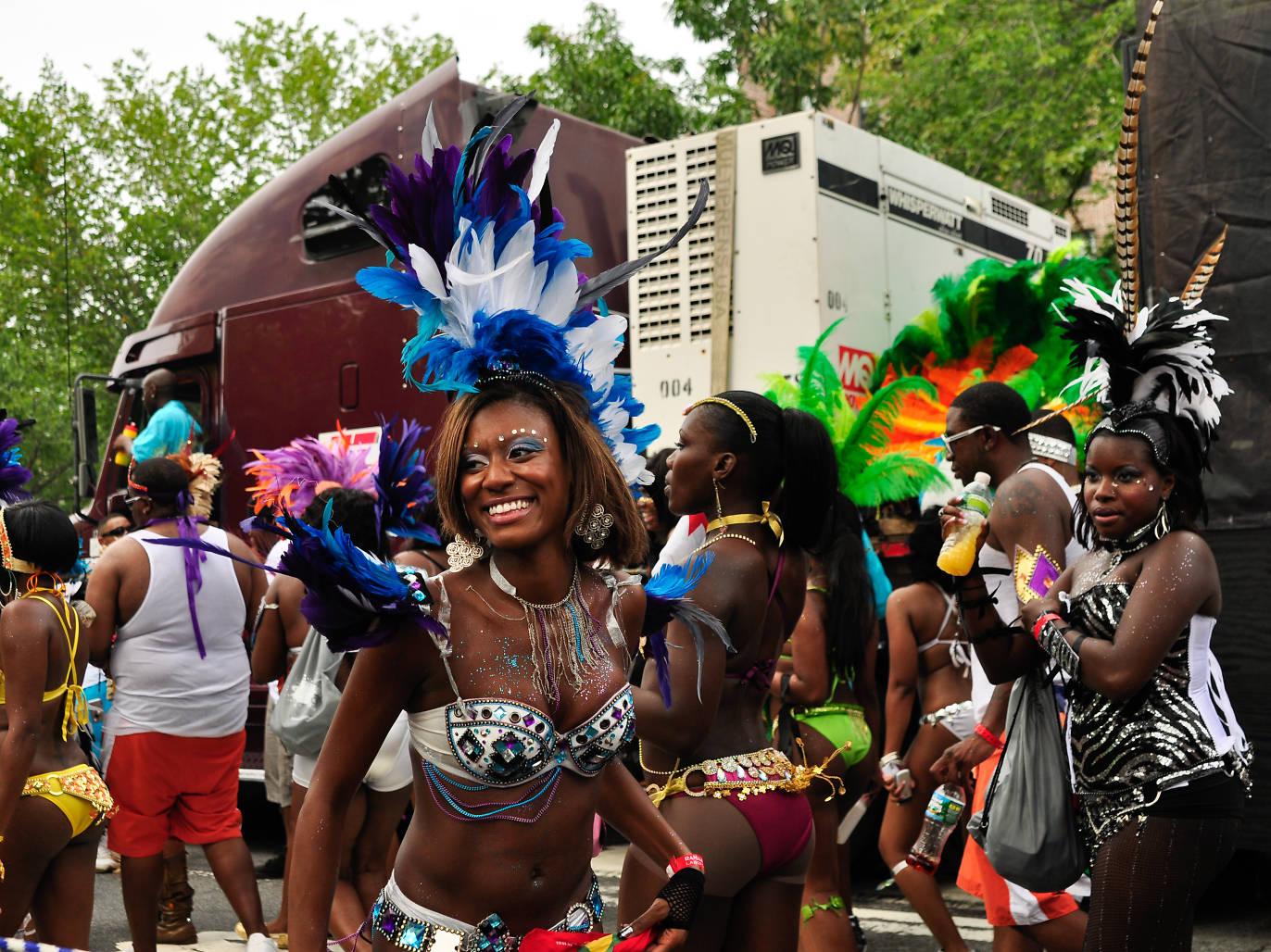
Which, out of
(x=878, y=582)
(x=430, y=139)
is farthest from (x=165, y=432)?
(x=430, y=139)

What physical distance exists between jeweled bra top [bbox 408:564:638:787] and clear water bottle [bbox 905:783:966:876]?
2.69 m

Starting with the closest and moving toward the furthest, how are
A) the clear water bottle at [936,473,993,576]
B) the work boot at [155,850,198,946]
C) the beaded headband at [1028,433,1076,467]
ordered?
the clear water bottle at [936,473,993,576], the beaded headband at [1028,433,1076,467], the work boot at [155,850,198,946]

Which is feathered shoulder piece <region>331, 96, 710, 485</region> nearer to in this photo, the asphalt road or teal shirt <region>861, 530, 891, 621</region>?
teal shirt <region>861, 530, 891, 621</region>

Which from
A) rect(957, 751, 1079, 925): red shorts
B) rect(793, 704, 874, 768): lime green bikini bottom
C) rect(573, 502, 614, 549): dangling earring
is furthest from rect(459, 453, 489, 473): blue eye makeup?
rect(793, 704, 874, 768): lime green bikini bottom

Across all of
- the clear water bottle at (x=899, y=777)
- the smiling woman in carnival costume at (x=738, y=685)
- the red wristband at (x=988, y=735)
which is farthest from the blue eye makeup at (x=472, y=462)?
the clear water bottle at (x=899, y=777)

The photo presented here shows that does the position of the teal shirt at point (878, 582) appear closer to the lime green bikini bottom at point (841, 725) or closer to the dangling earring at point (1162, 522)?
the lime green bikini bottom at point (841, 725)

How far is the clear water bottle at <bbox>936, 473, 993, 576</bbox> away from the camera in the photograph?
12.6ft

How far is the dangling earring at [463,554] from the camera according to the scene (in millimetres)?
2504

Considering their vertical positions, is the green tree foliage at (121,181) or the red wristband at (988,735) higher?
the green tree foliage at (121,181)

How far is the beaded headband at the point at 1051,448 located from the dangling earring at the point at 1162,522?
51.1 inches

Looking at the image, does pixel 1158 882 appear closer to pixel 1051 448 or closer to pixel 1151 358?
pixel 1151 358

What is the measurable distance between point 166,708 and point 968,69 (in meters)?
12.6

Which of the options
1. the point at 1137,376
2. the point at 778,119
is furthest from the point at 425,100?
the point at 1137,376

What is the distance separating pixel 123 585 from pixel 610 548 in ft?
10.8
